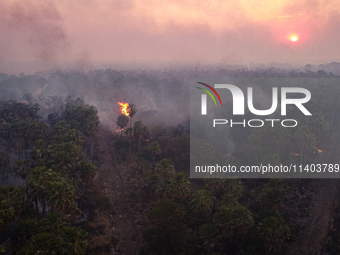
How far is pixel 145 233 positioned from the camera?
32.6 m

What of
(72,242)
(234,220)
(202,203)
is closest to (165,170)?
(202,203)

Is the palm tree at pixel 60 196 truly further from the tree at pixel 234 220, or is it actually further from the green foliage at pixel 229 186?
the green foliage at pixel 229 186

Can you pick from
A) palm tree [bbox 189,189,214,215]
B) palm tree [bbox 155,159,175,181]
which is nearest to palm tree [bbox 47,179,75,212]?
palm tree [bbox 155,159,175,181]

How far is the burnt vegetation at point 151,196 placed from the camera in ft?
92.9

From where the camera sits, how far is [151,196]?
1788 inches

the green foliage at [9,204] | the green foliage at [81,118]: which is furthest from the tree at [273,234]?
the green foliage at [81,118]

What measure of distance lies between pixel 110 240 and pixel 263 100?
262 ft

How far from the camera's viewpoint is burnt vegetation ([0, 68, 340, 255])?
28.3 metres

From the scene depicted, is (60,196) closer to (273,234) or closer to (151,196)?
(151,196)

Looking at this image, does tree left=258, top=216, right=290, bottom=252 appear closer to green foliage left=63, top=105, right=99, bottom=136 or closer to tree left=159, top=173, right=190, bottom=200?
tree left=159, top=173, right=190, bottom=200

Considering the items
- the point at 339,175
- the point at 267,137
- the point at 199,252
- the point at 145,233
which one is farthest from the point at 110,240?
A: the point at 339,175

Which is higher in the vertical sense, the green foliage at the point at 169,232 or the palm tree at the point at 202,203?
the palm tree at the point at 202,203

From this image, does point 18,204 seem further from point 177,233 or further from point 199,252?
point 199,252

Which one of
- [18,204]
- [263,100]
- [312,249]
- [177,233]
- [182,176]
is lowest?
[312,249]
